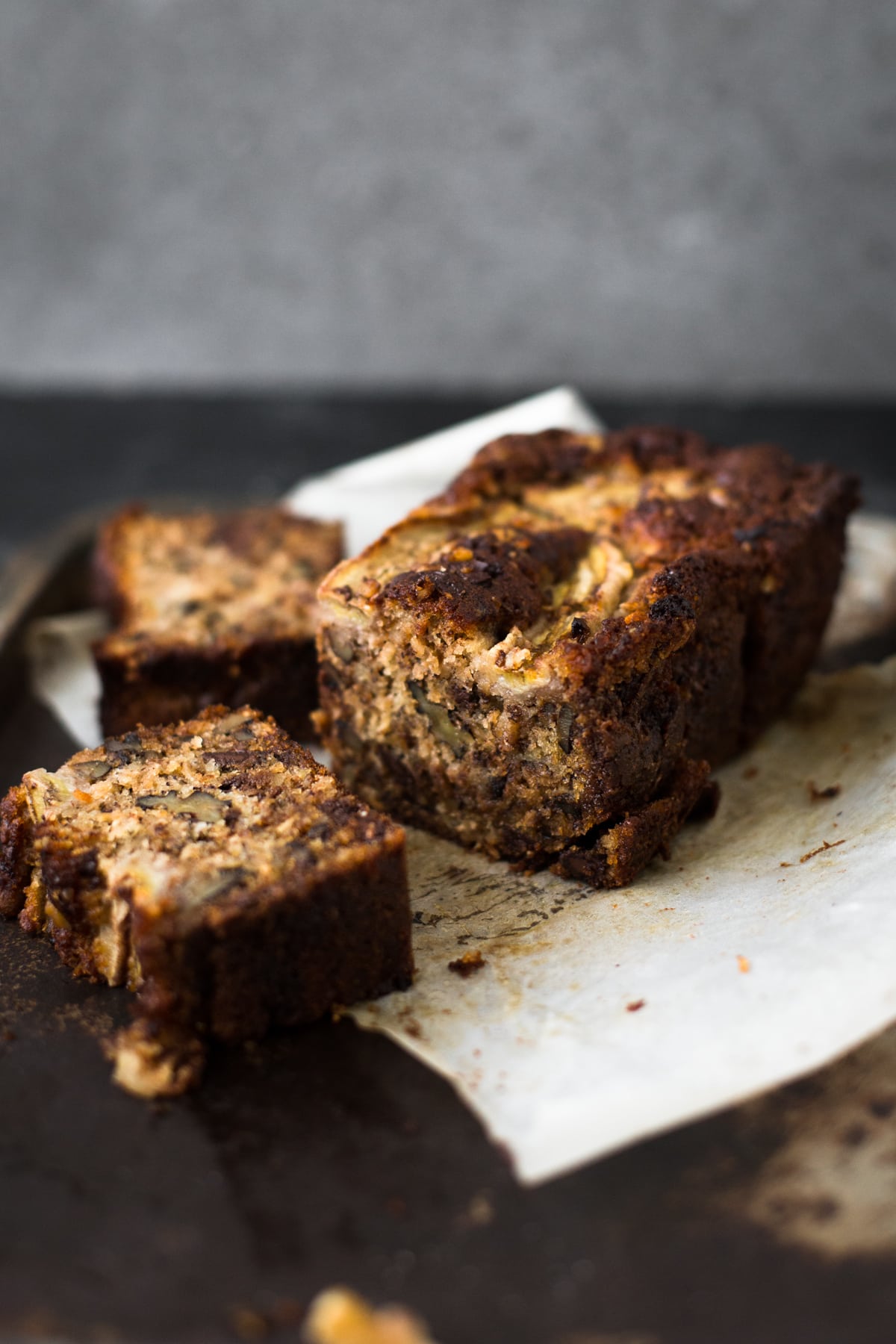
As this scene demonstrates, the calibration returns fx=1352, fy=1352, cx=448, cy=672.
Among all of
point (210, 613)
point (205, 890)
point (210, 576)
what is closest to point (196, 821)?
point (205, 890)

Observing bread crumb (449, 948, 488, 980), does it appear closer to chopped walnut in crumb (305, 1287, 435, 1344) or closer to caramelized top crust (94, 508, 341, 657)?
chopped walnut in crumb (305, 1287, 435, 1344)

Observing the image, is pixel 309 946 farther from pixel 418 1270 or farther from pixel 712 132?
pixel 712 132

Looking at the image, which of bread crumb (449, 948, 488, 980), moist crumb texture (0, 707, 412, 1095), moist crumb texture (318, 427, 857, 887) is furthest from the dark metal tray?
moist crumb texture (318, 427, 857, 887)

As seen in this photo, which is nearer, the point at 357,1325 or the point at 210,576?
the point at 357,1325

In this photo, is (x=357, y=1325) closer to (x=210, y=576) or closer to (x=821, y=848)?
(x=821, y=848)

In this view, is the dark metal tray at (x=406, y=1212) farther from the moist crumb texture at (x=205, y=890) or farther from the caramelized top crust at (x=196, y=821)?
the caramelized top crust at (x=196, y=821)

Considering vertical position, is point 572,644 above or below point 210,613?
above

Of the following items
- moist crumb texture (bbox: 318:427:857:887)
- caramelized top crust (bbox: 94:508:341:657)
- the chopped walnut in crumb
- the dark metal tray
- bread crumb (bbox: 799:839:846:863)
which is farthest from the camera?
caramelized top crust (bbox: 94:508:341:657)

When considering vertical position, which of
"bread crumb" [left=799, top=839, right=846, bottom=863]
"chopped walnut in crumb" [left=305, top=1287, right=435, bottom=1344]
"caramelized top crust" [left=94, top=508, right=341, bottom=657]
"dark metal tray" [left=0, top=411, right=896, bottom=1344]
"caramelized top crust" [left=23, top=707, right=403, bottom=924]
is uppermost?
"caramelized top crust" [left=23, top=707, right=403, bottom=924]
